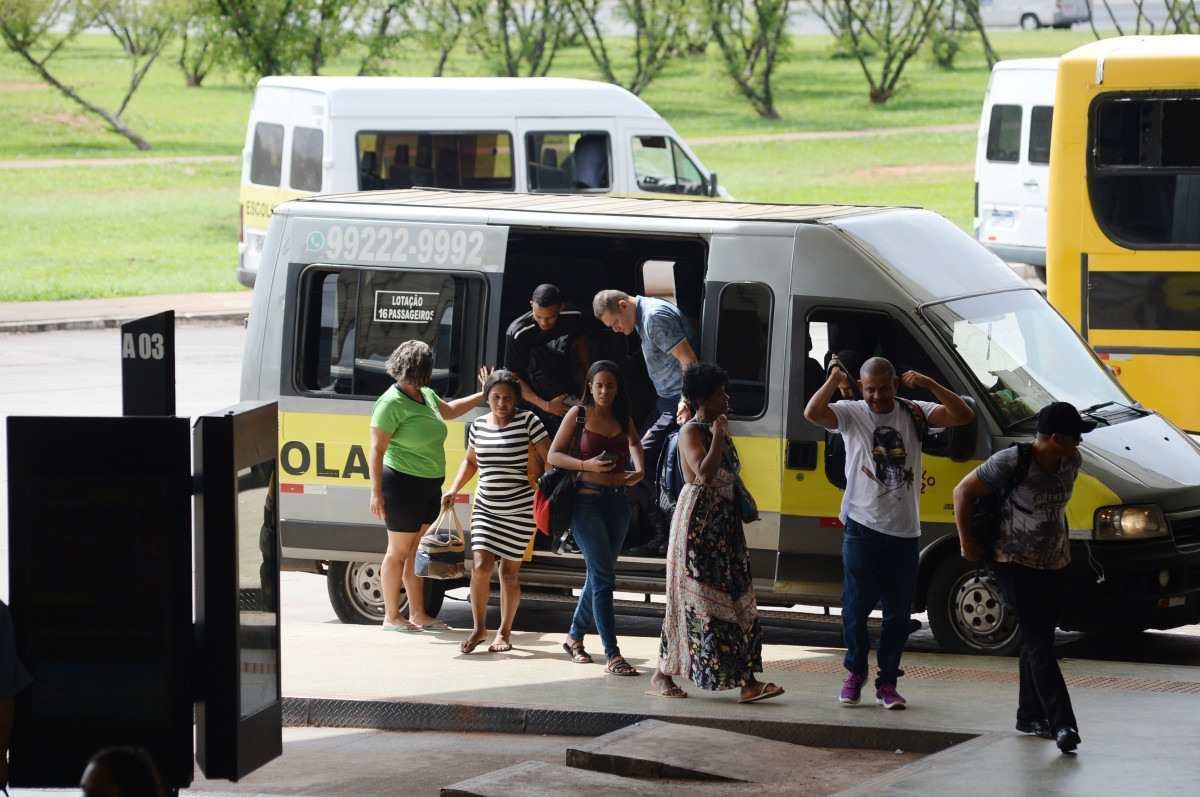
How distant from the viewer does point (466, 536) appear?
11719mm

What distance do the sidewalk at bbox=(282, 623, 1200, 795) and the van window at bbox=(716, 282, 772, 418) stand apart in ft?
4.48

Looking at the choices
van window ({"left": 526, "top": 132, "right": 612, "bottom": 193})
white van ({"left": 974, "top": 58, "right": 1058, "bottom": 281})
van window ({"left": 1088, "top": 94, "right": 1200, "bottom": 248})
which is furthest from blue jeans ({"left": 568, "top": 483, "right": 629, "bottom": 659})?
white van ({"left": 974, "top": 58, "right": 1058, "bottom": 281})

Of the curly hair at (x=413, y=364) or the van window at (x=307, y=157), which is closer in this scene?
the curly hair at (x=413, y=364)

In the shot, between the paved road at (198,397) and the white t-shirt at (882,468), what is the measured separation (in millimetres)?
2010

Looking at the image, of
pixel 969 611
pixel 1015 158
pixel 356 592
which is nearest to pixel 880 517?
pixel 969 611

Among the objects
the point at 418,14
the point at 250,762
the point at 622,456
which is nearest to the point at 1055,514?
the point at 622,456

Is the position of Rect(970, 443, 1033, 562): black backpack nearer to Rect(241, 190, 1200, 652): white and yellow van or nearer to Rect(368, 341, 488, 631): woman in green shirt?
Rect(241, 190, 1200, 652): white and yellow van

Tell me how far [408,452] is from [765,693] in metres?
2.50

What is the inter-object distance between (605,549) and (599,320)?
2.17 metres

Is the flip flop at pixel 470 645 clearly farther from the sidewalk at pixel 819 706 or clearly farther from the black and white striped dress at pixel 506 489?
the black and white striped dress at pixel 506 489

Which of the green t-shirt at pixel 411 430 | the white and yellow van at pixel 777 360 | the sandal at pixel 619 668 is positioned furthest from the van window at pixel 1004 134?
the sandal at pixel 619 668

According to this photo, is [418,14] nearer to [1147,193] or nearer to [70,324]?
[70,324]

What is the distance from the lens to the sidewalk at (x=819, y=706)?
28.0 feet

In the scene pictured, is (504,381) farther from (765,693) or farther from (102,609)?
(102,609)
